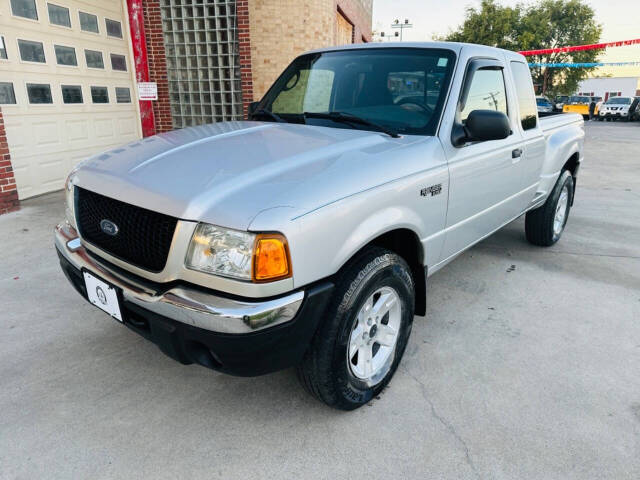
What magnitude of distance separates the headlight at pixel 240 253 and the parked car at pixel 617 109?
110 feet

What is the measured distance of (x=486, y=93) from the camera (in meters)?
3.25

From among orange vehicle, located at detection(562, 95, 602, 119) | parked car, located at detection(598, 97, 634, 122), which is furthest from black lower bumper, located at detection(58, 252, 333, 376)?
orange vehicle, located at detection(562, 95, 602, 119)

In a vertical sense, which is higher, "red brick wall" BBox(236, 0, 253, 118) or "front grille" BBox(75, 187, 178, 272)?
"red brick wall" BBox(236, 0, 253, 118)

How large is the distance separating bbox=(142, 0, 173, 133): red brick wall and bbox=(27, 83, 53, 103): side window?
2.22 metres

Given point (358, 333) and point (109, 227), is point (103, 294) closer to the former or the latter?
point (109, 227)

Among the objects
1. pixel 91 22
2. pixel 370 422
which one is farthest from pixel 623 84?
pixel 370 422

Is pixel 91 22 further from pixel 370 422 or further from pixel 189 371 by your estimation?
pixel 370 422

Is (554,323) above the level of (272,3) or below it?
below

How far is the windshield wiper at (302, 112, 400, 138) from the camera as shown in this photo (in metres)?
2.70

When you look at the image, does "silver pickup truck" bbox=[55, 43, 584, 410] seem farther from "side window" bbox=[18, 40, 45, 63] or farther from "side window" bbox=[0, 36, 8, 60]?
"side window" bbox=[18, 40, 45, 63]

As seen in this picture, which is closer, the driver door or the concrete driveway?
the concrete driveway

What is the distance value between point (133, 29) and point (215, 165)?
4475 mm

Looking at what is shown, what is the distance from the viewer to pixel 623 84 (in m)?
39.2

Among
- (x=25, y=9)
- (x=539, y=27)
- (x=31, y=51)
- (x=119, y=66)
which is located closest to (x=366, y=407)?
(x=31, y=51)
